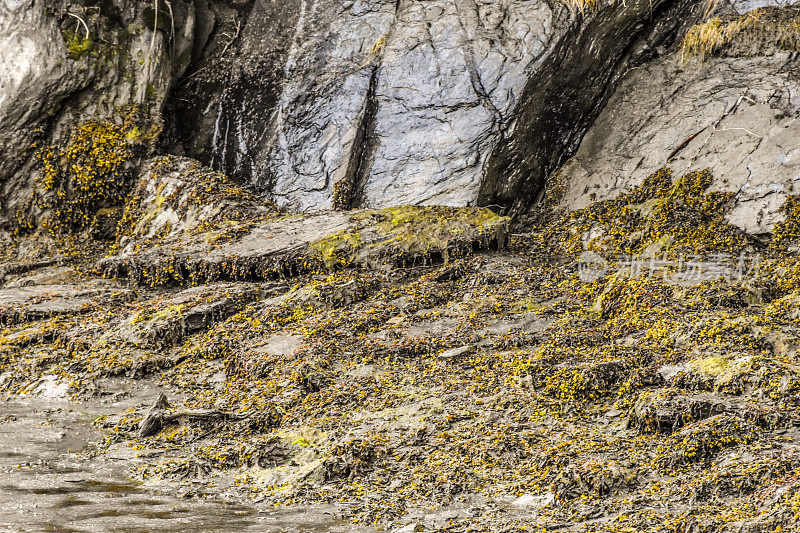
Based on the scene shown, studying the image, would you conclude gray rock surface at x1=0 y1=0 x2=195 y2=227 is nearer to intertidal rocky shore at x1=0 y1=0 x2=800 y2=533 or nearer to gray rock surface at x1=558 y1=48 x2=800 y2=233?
intertidal rocky shore at x1=0 y1=0 x2=800 y2=533

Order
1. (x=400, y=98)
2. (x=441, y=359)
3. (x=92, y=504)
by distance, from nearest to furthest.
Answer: (x=92, y=504)
(x=441, y=359)
(x=400, y=98)

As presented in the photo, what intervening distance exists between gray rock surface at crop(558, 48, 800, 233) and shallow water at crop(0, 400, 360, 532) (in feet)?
20.3

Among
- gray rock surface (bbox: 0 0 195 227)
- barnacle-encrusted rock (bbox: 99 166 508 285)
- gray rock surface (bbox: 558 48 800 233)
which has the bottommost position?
barnacle-encrusted rock (bbox: 99 166 508 285)

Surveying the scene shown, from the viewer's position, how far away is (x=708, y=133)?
8.47 m

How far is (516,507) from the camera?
3824 millimetres

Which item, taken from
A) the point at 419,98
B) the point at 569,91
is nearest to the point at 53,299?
the point at 419,98

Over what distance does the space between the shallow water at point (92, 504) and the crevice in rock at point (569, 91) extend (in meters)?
6.01

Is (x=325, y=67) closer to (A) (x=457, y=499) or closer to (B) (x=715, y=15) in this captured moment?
(B) (x=715, y=15)

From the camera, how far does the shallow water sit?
Answer: 3.50m

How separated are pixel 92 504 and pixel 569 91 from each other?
7832 mm

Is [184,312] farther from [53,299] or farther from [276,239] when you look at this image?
[53,299]

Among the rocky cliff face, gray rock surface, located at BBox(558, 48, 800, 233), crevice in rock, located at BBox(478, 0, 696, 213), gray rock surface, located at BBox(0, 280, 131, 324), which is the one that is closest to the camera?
gray rock surface, located at BBox(558, 48, 800, 233)

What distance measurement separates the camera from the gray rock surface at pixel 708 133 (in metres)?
7.68

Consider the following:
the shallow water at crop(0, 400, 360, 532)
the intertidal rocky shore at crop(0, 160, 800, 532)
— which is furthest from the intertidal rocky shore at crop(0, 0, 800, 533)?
the shallow water at crop(0, 400, 360, 532)
